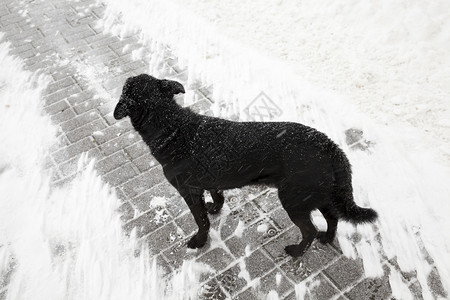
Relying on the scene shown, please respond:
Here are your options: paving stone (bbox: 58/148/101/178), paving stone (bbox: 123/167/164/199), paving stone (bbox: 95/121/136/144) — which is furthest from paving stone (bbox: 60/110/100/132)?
paving stone (bbox: 123/167/164/199)

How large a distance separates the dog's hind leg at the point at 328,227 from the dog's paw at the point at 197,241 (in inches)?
48.7

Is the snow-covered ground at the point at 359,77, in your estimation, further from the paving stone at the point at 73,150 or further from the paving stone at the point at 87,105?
the paving stone at the point at 73,150

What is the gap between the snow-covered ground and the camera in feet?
13.0

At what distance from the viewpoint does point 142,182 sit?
474 centimetres

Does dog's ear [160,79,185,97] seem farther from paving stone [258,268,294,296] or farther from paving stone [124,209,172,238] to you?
paving stone [258,268,294,296]

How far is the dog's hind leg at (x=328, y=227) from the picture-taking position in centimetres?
352

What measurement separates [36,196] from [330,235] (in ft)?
12.0

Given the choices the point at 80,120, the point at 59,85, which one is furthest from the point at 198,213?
the point at 59,85

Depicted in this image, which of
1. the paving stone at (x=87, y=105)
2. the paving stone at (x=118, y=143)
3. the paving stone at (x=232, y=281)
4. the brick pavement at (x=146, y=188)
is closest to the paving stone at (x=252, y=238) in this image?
the brick pavement at (x=146, y=188)

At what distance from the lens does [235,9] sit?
25.1 ft

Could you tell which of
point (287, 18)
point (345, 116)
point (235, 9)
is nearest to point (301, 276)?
point (345, 116)

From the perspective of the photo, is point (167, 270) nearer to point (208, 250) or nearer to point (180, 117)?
point (208, 250)

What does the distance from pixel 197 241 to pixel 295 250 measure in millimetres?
1049

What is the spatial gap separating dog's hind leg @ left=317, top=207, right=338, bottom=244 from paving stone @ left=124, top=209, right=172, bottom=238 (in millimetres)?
1750
